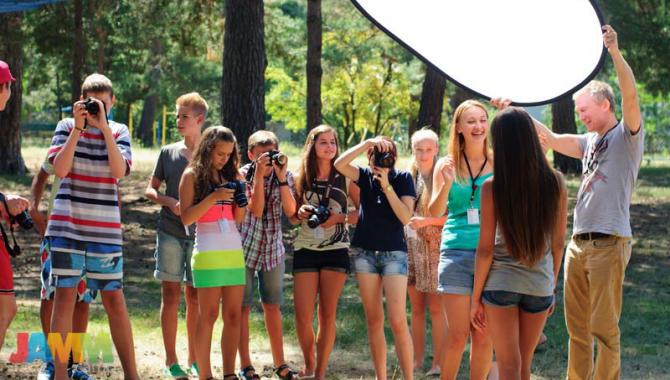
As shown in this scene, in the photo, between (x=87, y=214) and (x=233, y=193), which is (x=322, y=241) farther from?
(x=87, y=214)

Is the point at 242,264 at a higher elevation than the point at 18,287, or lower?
higher

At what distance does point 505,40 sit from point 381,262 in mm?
2173

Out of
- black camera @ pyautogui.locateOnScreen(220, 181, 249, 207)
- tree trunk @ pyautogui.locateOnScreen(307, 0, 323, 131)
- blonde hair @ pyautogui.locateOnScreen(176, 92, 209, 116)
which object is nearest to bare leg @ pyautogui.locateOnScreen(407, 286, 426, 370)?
black camera @ pyautogui.locateOnScreen(220, 181, 249, 207)

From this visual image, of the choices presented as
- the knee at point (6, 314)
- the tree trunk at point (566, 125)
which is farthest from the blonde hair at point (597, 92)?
the tree trunk at point (566, 125)

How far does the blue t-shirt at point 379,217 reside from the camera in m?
6.18

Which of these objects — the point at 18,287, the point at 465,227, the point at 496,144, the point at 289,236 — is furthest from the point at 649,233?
the point at 496,144

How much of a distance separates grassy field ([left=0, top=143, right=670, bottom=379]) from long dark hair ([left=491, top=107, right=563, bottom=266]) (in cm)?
235

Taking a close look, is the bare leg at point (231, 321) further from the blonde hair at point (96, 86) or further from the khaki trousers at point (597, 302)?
the khaki trousers at point (597, 302)

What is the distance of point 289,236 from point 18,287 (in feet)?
13.3

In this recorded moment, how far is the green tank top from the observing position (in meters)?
5.62

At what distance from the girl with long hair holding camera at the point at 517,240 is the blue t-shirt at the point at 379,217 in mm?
1341

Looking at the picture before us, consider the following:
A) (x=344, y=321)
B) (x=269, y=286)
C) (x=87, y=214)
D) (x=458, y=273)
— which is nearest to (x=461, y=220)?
(x=458, y=273)

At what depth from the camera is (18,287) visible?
32.7 feet

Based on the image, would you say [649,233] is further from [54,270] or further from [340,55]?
[340,55]
